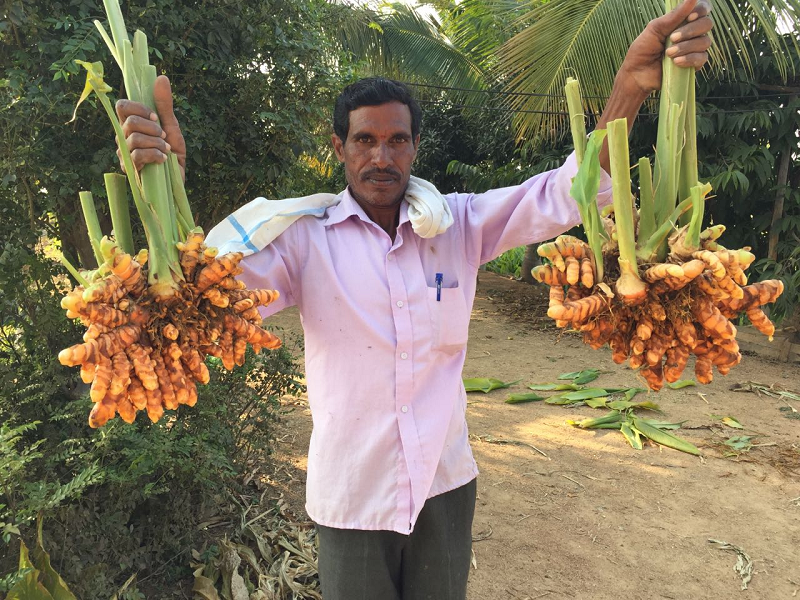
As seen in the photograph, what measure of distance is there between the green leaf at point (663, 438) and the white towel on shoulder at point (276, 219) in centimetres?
385

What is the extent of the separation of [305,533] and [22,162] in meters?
2.42

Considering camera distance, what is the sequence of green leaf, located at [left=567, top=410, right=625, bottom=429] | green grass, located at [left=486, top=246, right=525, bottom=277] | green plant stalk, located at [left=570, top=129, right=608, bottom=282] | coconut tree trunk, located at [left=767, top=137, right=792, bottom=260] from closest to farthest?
green plant stalk, located at [left=570, top=129, right=608, bottom=282] → green leaf, located at [left=567, top=410, right=625, bottom=429] → coconut tree trunk, located at [left=767, top=137, right=792, bottom=260] → green grass, located at [left=486, top=246, right=525, bottom=277]

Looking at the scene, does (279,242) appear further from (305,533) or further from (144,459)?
(305,533)

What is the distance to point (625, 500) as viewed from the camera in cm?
408

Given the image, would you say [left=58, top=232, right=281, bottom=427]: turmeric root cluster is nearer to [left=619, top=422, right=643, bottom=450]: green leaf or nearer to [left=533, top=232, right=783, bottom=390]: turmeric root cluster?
[left=533, top=232, right=783, bottom=390]: turmeric root cluster

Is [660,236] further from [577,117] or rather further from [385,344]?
[385,344]

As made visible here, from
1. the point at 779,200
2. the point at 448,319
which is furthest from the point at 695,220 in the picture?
the point at 779,200

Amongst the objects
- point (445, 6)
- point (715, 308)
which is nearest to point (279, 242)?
point (715, 308)

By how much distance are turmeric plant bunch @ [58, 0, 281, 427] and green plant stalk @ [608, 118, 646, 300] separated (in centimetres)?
82

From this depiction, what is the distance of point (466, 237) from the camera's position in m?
2.01

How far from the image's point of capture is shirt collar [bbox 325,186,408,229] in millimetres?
1869

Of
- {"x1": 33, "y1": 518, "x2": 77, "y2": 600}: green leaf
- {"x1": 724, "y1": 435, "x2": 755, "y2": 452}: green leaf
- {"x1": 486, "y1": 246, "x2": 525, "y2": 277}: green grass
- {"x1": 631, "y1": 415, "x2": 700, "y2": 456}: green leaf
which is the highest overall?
{"x1": 33, "y1": 518, "x2": 77, "y2": 600}: green leaf

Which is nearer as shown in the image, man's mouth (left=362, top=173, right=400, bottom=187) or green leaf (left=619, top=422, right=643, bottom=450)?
man's mouth (left=362, top=173, right=400, bottom=187)

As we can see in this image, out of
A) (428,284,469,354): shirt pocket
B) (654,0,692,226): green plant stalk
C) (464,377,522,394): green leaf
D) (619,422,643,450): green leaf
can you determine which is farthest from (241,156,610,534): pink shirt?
(464,377,522,394): green leaf
